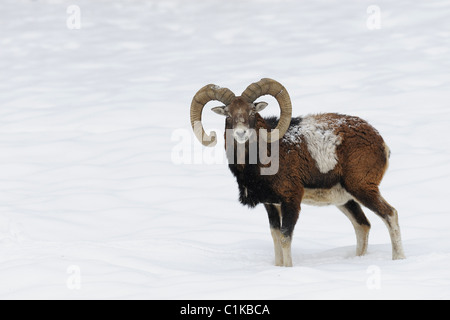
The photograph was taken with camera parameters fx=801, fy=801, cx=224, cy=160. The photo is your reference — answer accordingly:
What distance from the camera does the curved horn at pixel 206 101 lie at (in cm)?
1166

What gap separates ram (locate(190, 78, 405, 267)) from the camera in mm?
11539

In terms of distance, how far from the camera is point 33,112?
24.3 meters

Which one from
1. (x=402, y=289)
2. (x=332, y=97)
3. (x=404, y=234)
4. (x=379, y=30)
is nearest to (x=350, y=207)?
(x=404, y=234)

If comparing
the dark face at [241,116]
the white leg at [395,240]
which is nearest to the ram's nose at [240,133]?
the dark face at [241,116]

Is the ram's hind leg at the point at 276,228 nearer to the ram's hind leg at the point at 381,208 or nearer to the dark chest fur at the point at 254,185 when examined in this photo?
the dark chest fur at the point at 254,185

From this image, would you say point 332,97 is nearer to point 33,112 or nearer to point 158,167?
point 158,167

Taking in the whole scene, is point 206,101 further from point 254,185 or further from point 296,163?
point 296,163

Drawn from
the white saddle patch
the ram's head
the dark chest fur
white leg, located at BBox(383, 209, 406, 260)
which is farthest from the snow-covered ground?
the ram's head

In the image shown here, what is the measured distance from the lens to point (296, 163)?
1163cm

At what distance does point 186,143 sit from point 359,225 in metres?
9.35

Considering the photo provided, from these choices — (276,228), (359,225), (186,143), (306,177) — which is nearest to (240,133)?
(306,177)

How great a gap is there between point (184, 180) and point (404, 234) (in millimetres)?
5873

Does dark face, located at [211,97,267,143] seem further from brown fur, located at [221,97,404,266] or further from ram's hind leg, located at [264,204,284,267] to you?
ram's hind leg, located at [264,204,284,267]

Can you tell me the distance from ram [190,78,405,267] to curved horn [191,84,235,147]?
15 mm
